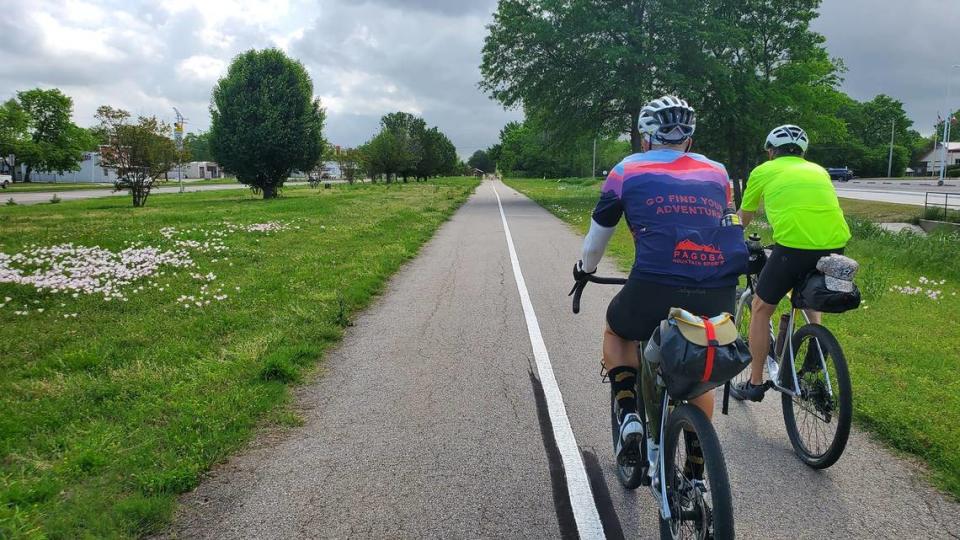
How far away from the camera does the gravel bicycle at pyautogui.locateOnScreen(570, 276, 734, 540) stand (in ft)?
7.36

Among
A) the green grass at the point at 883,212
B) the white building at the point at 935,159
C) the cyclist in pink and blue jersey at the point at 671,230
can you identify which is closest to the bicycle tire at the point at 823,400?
the cyclist in pink and blue jersey at the point at 671,230

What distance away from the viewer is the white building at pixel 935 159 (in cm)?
9160

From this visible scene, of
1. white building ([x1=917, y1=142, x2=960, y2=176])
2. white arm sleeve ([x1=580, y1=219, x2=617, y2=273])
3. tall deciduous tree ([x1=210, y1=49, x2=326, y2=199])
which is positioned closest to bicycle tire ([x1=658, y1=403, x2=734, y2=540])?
white arm sleeve ([x1=580, y1=219, x2=617, y2=273])

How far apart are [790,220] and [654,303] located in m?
1.57

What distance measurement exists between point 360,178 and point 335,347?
83.5 m

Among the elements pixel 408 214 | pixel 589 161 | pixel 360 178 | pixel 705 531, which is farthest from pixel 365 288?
pixel 589 161

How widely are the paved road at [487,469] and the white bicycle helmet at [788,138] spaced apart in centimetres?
196

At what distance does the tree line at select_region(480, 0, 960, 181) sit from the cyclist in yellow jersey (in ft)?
84.2

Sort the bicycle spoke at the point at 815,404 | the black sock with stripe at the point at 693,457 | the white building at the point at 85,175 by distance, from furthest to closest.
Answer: the white building at the point at 85,175 < the bicycle spoke at the point at 815,404 < the black sock with stripe at the point at 693,457

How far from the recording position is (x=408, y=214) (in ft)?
73.0

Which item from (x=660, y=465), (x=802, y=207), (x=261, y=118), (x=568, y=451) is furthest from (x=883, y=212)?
(x=261, y=118)

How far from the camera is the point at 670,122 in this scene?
2.93 m

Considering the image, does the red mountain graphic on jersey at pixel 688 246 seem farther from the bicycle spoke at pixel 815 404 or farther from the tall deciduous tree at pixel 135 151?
the tall deciduous tree at pixel 135 151

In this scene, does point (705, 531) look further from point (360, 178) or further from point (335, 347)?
point (360, 178)
